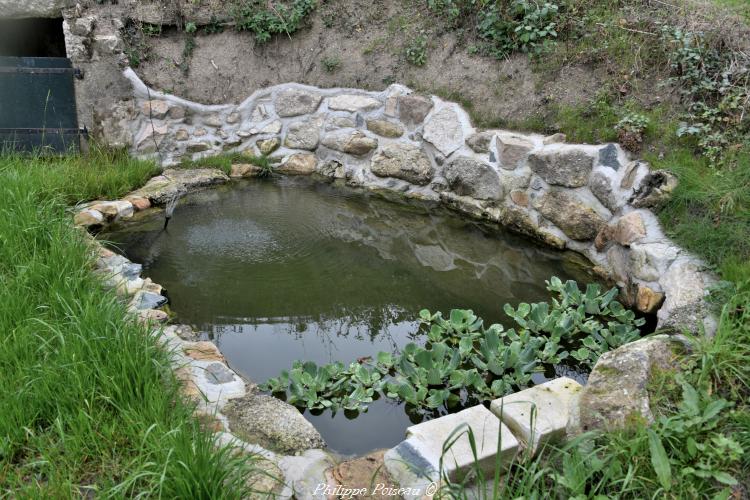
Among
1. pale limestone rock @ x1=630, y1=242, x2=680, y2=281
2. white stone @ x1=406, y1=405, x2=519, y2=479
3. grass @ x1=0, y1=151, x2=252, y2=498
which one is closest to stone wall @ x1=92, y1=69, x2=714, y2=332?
pale limestone rock @ x1=630, y1=242, x2=680, y2=281

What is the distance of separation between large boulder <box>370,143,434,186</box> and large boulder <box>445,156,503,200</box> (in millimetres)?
252

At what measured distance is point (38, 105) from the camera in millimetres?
5555

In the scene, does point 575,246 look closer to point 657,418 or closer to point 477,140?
point 477,140

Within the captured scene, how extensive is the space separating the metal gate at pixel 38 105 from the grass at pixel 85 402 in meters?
2.76

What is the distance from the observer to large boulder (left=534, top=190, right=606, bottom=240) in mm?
4535

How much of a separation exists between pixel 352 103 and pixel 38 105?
2.97 m

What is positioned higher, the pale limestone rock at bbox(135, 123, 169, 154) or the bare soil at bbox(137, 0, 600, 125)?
the bare soil at bbox(137, 0, 600, 125)

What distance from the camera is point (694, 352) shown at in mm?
2703

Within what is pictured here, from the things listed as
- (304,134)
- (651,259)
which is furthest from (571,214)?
(304,134)

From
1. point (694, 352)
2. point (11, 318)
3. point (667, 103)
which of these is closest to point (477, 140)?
point (667, 103)

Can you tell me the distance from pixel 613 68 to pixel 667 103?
1.90 ft

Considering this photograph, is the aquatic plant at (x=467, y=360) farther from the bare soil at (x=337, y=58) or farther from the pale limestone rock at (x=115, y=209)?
the bare soil at (x=337, y=58)

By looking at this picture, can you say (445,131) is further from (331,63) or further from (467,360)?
(467,360)

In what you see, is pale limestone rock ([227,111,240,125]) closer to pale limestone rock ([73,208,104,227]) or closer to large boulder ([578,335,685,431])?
pale limestone rock ([73,208,104,227])
